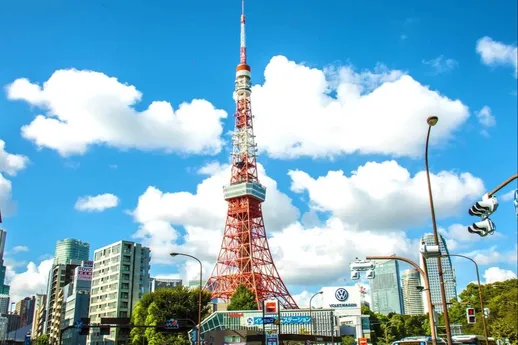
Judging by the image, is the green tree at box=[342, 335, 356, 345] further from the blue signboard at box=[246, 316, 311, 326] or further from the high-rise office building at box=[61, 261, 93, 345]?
the high-rise office building at box=[61, 261, 93, 345]

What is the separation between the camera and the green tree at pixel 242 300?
86.3 metres

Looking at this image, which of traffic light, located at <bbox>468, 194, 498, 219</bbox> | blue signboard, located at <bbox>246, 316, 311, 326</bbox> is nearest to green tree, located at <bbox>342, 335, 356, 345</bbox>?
blue signboard, located at <bbox>246, 316, 311, 326</bbox>

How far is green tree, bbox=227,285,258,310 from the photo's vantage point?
283 ft

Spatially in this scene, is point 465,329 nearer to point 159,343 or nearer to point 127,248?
point 159,343

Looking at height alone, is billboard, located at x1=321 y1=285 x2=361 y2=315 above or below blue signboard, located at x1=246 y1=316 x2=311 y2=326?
above

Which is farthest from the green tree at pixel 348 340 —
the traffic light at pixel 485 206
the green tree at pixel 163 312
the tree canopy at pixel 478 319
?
the traffic light at pixel 485 206

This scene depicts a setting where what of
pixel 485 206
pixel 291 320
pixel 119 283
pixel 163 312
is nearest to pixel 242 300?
pixel 291 320

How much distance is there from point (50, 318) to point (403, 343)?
12314cm

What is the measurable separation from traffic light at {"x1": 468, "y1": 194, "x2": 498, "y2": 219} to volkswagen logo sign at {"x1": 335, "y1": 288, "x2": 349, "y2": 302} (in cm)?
8038

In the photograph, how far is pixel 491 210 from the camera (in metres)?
13.5

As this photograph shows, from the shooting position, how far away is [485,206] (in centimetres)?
1352

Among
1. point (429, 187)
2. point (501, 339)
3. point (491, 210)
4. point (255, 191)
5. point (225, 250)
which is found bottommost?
point (501, 339)

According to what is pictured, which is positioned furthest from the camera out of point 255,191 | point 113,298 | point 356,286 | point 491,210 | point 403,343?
point 255,191

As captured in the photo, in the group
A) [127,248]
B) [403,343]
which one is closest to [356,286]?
[127,248]
